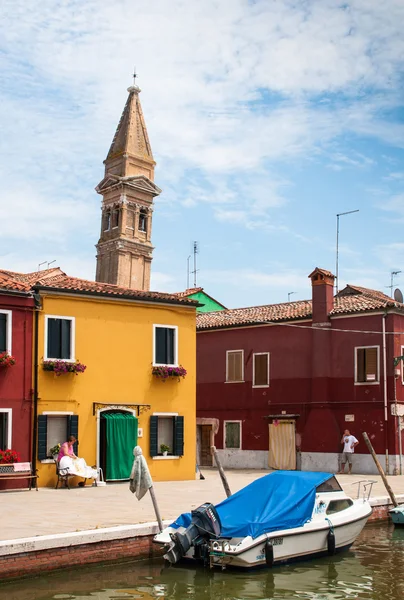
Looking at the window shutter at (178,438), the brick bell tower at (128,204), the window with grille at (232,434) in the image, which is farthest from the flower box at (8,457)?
the brick bell tower at (128,204)

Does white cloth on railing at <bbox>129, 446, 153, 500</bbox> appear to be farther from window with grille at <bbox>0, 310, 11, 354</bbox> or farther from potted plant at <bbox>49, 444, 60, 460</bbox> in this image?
window with grille at <bbox>0, 310, 11, 354</bbox>

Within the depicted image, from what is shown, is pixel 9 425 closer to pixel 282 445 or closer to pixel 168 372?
pixel 168 372

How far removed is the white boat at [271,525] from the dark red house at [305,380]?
13.0m

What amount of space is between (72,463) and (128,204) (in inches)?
1485

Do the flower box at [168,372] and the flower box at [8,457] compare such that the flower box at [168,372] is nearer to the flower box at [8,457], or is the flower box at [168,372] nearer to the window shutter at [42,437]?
the window shutter at [42,437]

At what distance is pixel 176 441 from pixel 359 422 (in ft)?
25.8

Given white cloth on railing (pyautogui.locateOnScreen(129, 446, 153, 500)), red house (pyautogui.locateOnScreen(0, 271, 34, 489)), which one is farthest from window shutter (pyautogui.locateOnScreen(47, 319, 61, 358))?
white cloth on railing (pyautogui.locateOnScreen(129, 446, 153, 500))

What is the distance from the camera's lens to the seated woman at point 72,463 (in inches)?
819

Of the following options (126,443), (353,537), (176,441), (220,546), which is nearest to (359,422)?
(176,441)

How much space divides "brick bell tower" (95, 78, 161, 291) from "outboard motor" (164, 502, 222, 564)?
1675 inches

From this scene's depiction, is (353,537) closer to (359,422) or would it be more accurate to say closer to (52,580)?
(52,580)

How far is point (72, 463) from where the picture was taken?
20953mm

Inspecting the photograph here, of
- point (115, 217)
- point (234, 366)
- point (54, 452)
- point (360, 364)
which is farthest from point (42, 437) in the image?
point (115, 217)

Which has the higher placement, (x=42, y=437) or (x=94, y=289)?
(x=94, y=289)
